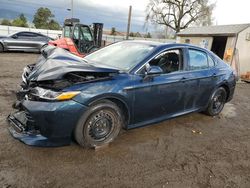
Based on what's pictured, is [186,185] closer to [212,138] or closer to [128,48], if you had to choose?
[212,138]

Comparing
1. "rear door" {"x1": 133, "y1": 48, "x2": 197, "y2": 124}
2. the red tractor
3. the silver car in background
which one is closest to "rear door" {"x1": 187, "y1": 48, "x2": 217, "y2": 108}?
"rear door" {"x1": 133, "y1": 48, "x2": 197, "y2": 124}

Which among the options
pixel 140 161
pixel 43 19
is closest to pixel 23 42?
pixel 140 161

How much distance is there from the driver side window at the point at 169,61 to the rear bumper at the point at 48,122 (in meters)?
1.65

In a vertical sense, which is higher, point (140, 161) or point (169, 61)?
point (169, 61)

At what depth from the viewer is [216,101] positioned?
551cm

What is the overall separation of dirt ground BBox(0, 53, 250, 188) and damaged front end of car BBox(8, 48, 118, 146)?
0.28 m

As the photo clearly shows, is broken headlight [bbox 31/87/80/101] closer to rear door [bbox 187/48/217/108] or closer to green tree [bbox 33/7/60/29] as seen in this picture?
rear door [bbox 187/48/217/108]

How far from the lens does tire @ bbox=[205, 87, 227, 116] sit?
5.34 meters

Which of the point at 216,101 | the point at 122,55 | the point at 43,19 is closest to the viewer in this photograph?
the point at 122,55

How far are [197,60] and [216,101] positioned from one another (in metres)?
1.27

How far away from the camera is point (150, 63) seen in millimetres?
3953

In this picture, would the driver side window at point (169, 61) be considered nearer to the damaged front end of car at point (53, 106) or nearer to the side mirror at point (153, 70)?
the side mirror at point (153, 70)

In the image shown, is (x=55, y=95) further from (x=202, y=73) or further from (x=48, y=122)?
(x=202, y=73)

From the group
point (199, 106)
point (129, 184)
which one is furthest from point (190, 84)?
point (129, 184)
